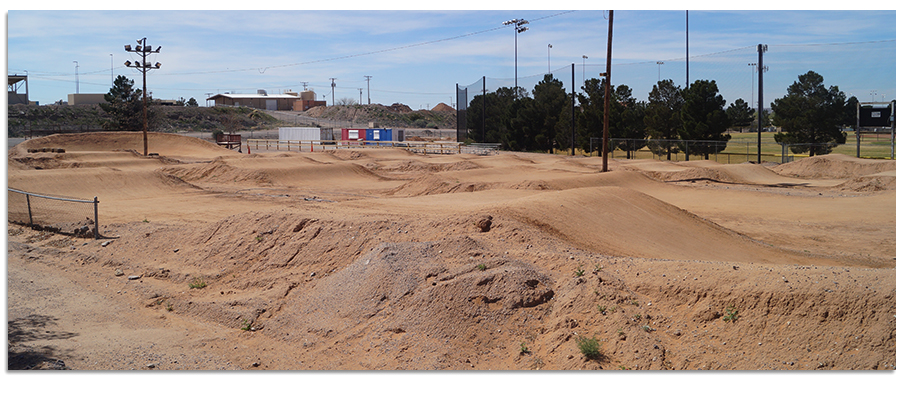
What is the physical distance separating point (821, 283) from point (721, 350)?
1.47 metres

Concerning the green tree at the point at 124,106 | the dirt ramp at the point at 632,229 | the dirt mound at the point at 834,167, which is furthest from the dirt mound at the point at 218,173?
the green tree at the point at 124,106

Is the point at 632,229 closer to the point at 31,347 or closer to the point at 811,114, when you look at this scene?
the point at 31,347

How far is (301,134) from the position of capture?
71.8 metres

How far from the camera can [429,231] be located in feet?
36.2

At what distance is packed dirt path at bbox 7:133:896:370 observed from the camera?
660 centimetres

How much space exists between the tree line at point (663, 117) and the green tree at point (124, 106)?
4167 cm

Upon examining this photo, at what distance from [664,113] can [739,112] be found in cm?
562

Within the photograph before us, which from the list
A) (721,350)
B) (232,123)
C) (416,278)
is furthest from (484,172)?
(232,123)

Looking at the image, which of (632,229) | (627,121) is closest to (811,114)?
(627,121)

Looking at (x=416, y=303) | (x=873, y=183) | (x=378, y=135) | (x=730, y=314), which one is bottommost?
(x=416, y=303)

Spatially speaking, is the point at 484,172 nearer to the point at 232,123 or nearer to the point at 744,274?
the point at 744,274

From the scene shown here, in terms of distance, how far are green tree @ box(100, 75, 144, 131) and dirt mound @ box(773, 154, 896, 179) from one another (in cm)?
6775

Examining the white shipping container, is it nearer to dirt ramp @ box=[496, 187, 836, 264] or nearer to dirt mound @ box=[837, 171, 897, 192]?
dirt mound @ box=[837, 171, 897, 192]

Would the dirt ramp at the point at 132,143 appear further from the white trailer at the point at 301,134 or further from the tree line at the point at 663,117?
the tree line at the point at 663,117
